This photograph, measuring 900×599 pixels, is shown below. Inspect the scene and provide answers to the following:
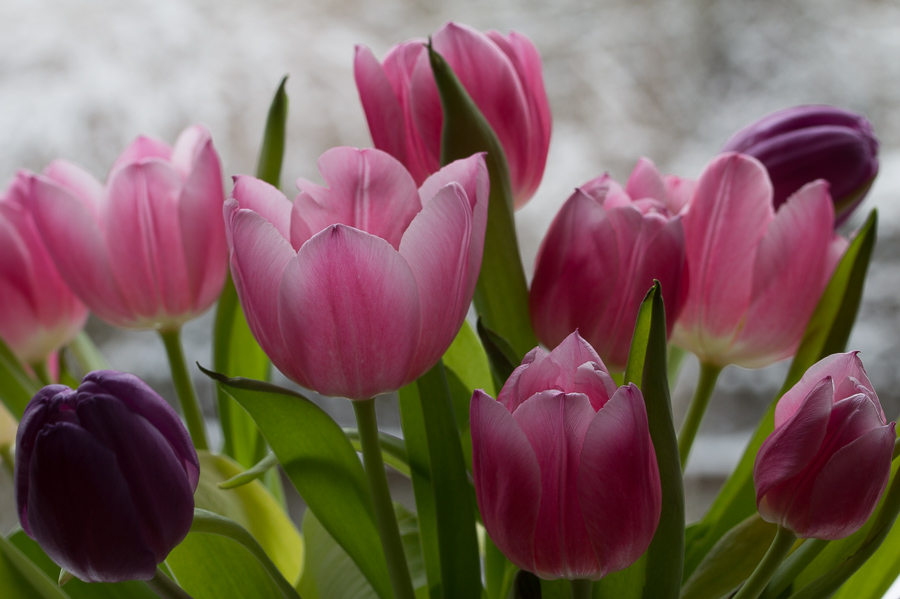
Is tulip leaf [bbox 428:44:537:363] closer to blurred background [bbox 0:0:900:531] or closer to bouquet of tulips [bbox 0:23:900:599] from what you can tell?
bouquet of tulips [bbox 0:23:900:599]

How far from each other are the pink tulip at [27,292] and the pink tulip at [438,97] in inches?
5.6

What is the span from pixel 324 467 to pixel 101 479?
0.09 metres

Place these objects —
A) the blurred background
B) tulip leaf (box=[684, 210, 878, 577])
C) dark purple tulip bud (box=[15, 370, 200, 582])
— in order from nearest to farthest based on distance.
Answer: dark purple tulip bud (box=[15, 370, 200, 582]) < tulip leaf (box=[684, 210, 878, 577]) < the blurred background

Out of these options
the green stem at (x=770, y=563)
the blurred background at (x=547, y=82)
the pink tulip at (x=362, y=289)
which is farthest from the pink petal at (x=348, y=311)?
the blurred background at (x=547, y=82)

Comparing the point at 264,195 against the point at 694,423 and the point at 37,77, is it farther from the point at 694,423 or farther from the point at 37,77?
the point at 37,77

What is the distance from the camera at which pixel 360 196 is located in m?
0.24

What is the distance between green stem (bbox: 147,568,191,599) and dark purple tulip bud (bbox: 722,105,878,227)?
0.82 feet

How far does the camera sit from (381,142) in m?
0.28

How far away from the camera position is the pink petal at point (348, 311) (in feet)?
0.65

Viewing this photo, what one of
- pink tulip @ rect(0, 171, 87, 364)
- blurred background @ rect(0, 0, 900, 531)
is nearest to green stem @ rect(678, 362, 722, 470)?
pink tulip @ rect(0, 171, 87, 364)

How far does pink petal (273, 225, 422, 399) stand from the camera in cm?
20

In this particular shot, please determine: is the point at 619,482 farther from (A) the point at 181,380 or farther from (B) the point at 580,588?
(A) the point at 181,380

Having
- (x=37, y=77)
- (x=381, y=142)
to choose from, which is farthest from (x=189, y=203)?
(x=37, y=77)

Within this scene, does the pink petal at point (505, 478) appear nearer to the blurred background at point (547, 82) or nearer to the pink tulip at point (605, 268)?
the pink tulip at point (605, 268)
